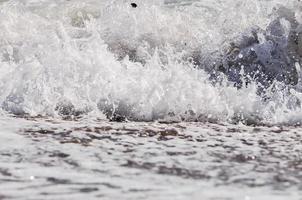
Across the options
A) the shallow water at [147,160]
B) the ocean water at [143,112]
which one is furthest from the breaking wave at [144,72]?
the shallow water at [147,160]

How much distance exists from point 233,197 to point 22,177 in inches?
42.2

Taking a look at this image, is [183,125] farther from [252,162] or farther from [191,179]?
[191,179]

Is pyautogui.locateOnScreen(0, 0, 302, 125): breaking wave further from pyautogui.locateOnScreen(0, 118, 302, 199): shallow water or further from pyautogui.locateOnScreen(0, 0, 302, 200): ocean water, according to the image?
pyautogui.locateOnScreen(0, 118, 302, 199): shallow water

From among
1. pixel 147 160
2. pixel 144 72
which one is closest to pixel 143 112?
pixel 144 72

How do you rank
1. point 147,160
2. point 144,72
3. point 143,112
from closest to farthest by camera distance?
point 147,160 → point 143,112 → point 144,72

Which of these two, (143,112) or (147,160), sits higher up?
(143,112)

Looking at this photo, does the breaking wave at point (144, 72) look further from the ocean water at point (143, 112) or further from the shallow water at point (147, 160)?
the shallow water at point (147, 160)

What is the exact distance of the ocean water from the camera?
2898mm

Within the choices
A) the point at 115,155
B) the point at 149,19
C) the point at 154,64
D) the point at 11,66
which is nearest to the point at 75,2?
the point at 149,19

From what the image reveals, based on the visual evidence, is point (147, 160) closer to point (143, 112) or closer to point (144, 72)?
point (143, 112)

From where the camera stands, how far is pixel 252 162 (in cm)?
330

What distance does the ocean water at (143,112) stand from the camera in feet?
9.51

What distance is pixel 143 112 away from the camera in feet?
15.5

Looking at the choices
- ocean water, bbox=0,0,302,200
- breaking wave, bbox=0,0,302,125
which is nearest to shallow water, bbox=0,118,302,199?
ocean water, bbox=0,0,302,200
